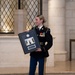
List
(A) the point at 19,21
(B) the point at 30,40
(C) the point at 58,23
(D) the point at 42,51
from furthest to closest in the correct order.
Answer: (C) the point at 58,23 → (A) the point at 19,21 → (D) the point at 42,51 → (B) the point at 30,40

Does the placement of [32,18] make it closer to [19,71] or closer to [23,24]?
[23,24]

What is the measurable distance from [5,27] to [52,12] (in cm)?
190

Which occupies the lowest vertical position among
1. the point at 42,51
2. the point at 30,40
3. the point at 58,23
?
the point at 42,51

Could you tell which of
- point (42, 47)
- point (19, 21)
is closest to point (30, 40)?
point (42, 47)

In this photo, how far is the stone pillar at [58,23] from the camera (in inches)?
442

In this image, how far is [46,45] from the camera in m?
6.67

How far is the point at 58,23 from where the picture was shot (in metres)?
11.3

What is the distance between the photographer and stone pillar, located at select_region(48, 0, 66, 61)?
1122 cm

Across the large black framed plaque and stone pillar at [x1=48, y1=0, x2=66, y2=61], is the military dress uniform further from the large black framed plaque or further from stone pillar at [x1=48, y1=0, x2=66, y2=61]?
stone pillar at [x1=48, y1=0, x2=66, y2=61]

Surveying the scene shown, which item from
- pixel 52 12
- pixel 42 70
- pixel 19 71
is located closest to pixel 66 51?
pixel 52 12

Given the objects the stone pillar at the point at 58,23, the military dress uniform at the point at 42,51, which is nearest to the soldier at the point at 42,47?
the military dress uniform at the point at 42,51

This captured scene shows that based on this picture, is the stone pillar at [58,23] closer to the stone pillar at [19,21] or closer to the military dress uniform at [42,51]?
the stone pillar at [19,21]

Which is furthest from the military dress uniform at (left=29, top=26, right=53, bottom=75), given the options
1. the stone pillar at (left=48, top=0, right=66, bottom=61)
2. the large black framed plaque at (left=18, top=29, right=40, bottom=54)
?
the stone pillar at (left=48, top=0, right=66, bottom=61)

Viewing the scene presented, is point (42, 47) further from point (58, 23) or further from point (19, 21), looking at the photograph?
point (58, 23)
